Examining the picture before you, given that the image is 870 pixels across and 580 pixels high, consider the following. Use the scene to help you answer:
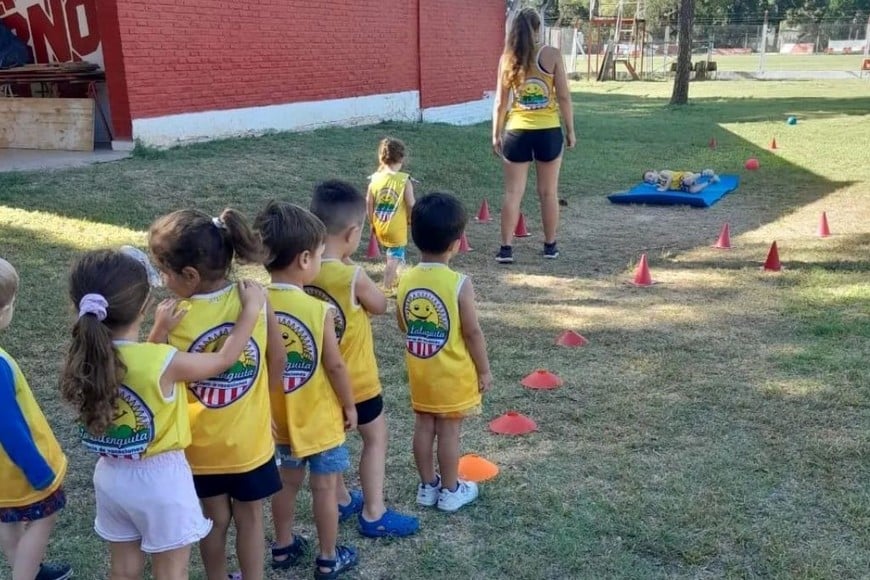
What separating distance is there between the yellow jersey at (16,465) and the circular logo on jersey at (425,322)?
135cm

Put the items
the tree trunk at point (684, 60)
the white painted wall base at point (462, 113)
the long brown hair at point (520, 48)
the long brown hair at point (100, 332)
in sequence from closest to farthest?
the long brown hair at point (100, 332)
the long brown hair at point (520, 48)
the white painted wall base at point (462, 113)
the tree trunk at point (684, 60)

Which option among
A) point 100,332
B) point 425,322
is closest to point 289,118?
point 425,322

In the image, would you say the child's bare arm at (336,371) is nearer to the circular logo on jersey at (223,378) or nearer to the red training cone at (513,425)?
the circular logo on jersey at (223,378)

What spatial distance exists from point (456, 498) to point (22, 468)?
1.63 meters

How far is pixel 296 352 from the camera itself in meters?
2.76

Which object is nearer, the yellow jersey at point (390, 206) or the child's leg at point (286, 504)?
the child's leg at point (286, 504)

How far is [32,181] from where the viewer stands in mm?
8859

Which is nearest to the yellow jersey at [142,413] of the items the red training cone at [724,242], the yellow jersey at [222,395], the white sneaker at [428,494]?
the yellow jersey at [222,395]

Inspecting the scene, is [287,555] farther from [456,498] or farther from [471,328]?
[471,328]

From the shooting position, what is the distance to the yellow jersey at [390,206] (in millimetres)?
6098

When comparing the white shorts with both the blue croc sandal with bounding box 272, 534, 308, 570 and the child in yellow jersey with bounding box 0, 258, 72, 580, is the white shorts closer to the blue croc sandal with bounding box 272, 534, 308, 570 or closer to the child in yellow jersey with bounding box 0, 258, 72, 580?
the child in yellow jersey with bounding box 0, 258, 72, 580

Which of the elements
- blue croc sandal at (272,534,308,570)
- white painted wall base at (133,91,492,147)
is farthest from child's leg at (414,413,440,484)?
white painted wall base at (133,91,492,147)

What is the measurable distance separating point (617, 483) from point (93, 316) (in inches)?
90.3

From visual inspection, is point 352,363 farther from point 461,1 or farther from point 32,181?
point 461,1
